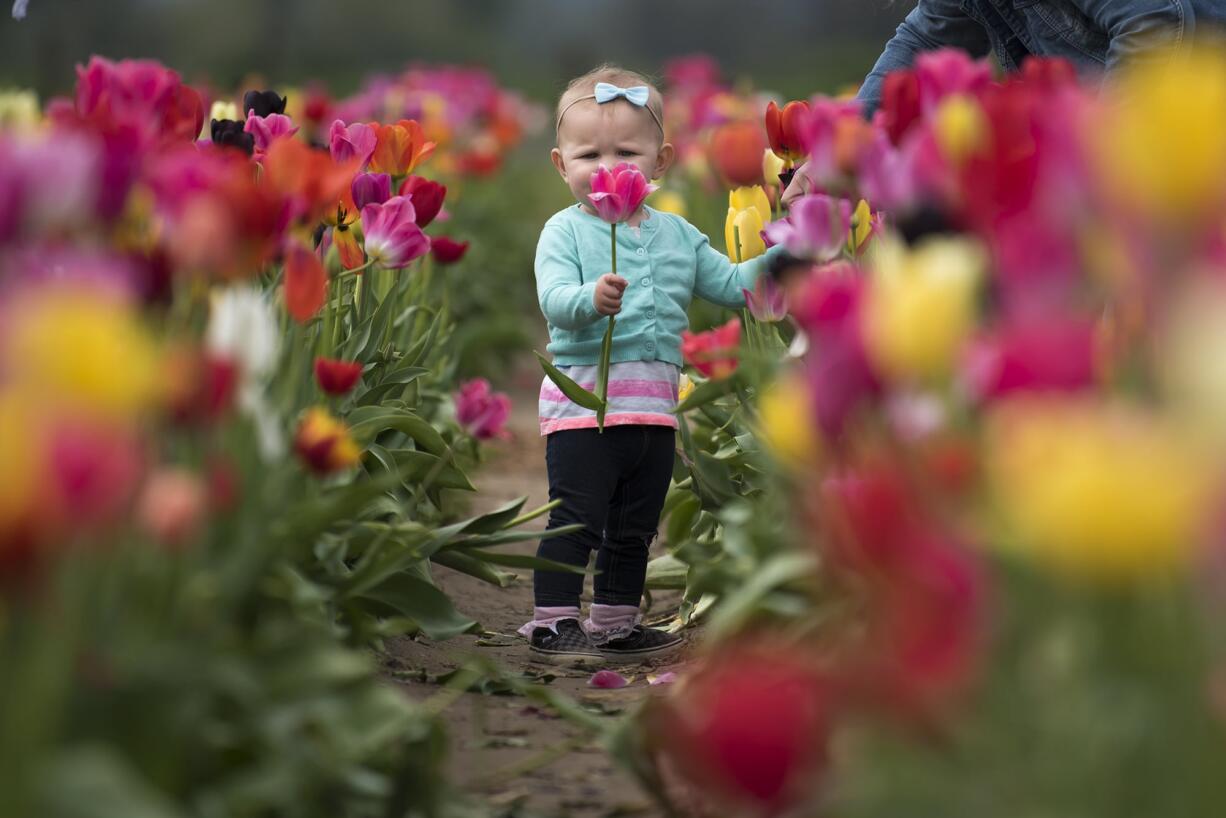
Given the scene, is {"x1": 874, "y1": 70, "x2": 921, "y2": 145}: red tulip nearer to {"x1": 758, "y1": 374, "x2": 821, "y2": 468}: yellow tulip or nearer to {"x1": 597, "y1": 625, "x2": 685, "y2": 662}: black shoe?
{"x1": 758, "y1": 374, "x2": 821, "y2": 468}: yellow tulip

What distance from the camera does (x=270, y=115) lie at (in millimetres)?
2697

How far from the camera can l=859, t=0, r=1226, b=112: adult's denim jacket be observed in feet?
9.16

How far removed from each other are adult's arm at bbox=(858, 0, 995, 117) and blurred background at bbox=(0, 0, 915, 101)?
295 inches

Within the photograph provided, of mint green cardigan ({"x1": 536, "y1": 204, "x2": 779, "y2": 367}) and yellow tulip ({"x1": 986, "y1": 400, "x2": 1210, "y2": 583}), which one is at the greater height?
mint green cardigan ({"x1": 536, "y1": 204, "x2": 779, "y2": 367})

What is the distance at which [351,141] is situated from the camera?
2607 mm

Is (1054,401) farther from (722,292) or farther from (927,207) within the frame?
(722,292)

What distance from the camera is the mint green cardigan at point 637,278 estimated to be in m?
2.96

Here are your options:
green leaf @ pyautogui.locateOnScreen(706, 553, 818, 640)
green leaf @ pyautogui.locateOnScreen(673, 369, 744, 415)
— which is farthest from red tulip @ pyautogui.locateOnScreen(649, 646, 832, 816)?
green leaf @ pyautogui.locateOnScreen(673, 369, 744, 415)

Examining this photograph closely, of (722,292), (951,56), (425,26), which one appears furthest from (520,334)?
(425,26)

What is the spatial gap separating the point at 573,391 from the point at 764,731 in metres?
1.73

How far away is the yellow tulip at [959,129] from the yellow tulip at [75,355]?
2.57 ft

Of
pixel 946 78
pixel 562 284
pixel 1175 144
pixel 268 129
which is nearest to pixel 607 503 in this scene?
pixel 562 284

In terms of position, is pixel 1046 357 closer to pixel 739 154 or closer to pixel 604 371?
pixel 604 371

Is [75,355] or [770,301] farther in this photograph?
[770,301]
